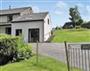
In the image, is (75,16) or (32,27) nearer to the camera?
(32,27)

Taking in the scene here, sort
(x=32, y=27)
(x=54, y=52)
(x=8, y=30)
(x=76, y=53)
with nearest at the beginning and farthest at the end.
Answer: (x=76, y=53) → (x=54, y=52) → (x=32, y=27) → (x=8, y=30)

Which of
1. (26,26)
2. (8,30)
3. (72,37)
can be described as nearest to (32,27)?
(26,26)

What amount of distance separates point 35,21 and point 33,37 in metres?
2.65

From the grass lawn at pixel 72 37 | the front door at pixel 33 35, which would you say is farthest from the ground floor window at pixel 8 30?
the grass lawn at pixel 72 37

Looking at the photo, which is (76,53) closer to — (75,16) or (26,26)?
(26,26)

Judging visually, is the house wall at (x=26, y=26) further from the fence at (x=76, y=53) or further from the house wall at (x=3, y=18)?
the fence at (x=76, y=53)

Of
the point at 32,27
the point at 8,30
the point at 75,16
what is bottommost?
the point at 8,30

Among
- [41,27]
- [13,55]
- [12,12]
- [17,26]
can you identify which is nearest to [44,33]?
[41,27]

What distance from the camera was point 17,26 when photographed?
40031 mm

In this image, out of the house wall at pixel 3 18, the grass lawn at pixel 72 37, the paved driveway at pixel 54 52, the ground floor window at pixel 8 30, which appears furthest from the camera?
the house wall at pixel 3 18

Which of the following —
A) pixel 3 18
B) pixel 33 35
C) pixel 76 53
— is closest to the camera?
pixel 76 53

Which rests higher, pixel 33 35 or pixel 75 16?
pixel 75 16

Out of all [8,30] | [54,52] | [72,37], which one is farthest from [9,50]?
[8,30]

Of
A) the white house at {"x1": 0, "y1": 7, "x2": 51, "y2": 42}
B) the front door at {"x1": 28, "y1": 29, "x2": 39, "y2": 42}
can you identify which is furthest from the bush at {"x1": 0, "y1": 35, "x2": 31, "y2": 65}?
the front door at {"x1": 28, "y1": 29, "x2": 39, "y2": 42}
